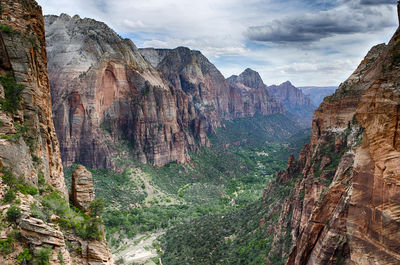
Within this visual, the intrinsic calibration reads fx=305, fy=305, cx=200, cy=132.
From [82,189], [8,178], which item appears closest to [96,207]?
[82,189]

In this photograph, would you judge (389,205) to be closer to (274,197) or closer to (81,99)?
(274,197)

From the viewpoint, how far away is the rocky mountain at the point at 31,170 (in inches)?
621

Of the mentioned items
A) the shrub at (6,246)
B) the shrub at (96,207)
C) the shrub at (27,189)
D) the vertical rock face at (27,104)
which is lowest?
the shrub at (96,207)

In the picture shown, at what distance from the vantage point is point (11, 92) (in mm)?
22188

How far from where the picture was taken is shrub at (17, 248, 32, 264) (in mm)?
14917

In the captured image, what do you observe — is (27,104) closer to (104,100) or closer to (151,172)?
(104,100)

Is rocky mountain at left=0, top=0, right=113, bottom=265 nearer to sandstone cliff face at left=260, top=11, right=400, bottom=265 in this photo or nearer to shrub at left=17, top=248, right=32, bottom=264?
shrub at left=17, top=248, right=32, bottom=264

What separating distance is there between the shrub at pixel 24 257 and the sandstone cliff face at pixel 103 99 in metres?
82.9

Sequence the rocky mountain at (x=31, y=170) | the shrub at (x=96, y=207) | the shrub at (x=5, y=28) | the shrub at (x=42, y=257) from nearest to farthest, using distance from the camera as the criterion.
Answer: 1. the shrub at (x=42, y=257)
2. the rocky mountain at (x=31, y=170)
3. the shrub at (x=5, y=28)
4. the shrub at (x=96, y=207)

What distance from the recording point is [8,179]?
58.5ft

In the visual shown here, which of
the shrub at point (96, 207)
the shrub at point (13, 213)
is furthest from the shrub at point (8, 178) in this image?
the shrub at point (96, 207)

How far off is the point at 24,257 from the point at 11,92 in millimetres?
12575

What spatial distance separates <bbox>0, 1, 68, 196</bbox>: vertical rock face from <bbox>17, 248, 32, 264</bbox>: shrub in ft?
19.6

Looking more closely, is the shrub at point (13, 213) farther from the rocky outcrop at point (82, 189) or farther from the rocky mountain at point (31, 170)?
the rocky outcrop at point (82, 189)
